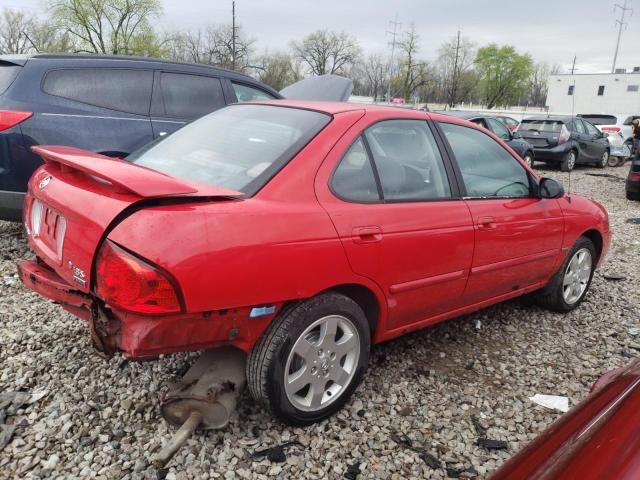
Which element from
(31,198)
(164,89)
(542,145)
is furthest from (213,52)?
(31,198)

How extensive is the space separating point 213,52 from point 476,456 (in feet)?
153

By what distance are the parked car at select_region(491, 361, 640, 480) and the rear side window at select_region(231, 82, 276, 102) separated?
5128 mm

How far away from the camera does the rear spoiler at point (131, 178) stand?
202 cm

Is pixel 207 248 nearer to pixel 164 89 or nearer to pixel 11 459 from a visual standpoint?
pixel 11 459

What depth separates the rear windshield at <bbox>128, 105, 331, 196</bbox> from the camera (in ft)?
7.91

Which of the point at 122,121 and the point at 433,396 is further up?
the point at 122,121

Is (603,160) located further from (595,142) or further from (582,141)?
(582,141)

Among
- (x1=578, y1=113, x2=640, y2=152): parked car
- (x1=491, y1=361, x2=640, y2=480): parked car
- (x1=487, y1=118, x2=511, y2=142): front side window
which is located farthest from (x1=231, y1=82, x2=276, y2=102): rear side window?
(x1=578, y1=113, x2=640, y2=152): parked car

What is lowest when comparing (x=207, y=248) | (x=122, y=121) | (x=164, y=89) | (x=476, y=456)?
(x=476, y=456)

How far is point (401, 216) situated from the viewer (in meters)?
2.66

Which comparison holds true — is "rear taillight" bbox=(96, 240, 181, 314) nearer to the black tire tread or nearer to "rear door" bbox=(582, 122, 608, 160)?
the black tire tread

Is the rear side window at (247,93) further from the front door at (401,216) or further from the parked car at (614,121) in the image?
the parked car at (614,121)

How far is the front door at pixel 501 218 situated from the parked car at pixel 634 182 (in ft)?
24.0

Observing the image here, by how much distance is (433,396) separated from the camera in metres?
2.91
